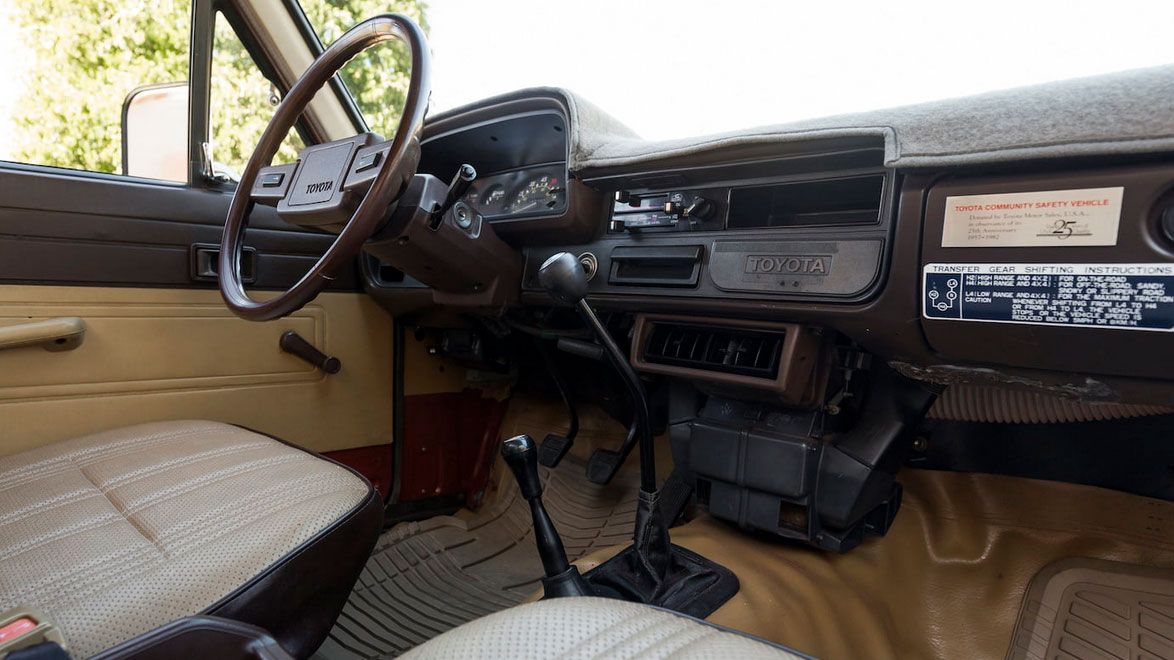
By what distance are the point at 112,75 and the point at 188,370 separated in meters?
0.75

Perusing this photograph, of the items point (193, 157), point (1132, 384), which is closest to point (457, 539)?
point (193, 157)

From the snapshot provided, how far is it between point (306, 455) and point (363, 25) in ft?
2.48

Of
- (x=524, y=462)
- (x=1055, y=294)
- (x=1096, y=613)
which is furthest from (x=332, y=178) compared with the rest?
(x=1096, y=613)

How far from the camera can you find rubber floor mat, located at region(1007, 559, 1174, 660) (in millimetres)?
1023

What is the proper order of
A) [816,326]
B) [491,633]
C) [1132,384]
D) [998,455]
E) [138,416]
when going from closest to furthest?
1. [491,633]
2. [1132,384]
3. [816,326]
4. [998,455]
5. [138,416]

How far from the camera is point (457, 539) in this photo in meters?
1.88

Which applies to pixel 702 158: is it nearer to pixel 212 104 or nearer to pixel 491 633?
pixel 491 633

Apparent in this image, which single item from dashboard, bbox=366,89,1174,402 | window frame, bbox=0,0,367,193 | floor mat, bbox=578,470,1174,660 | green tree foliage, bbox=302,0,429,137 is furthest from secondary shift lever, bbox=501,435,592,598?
window frame, bbox=0,0,367,193

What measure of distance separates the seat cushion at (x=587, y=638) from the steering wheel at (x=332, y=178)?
65 cm

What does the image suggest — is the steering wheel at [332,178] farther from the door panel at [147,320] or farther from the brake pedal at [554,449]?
the brake pedal at [554,449]

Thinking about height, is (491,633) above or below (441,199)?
below

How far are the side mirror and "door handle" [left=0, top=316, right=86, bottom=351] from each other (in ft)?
1.35

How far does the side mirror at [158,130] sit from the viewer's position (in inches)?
62.5

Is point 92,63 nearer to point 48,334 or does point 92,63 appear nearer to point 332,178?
point 48,334
